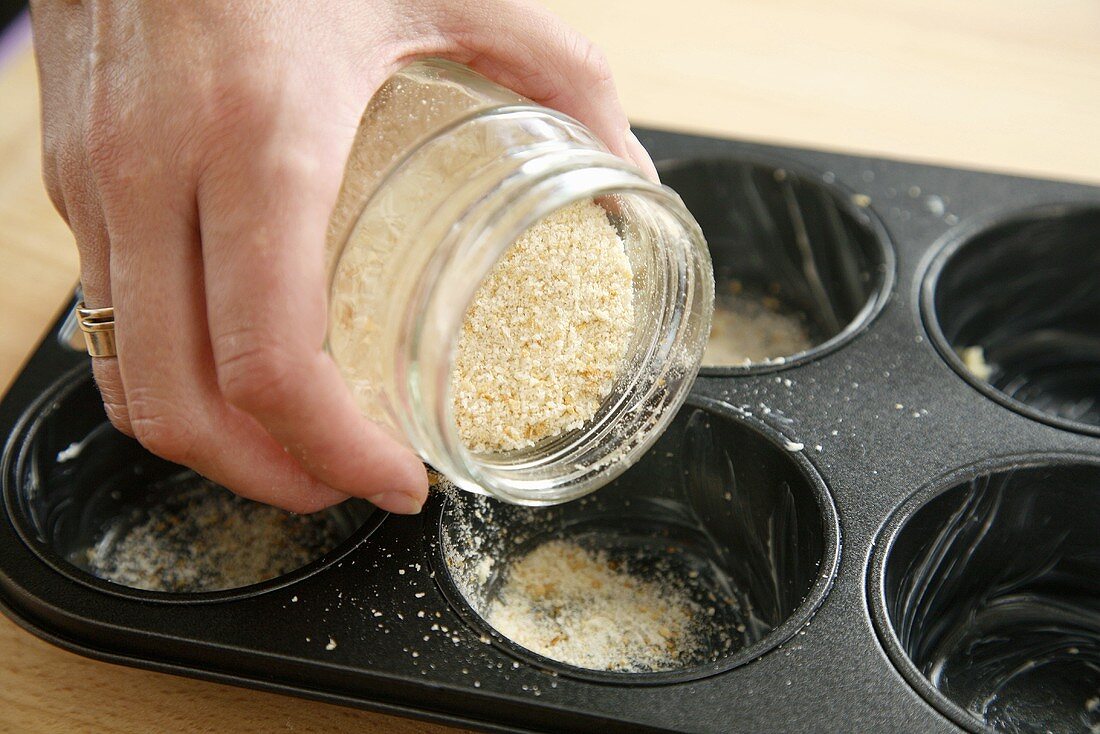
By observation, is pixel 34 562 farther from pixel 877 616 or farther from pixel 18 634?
pixel 877 616

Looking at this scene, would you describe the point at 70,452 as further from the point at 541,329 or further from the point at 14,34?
the point at 14,34

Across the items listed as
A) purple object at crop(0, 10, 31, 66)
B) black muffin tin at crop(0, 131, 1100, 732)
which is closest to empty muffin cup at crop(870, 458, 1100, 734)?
black muffin tin at crop(0, 131, 1100, 732)

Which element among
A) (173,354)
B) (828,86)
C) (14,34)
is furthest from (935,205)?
(14,34)

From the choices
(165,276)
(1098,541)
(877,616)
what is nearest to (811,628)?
(877,616)

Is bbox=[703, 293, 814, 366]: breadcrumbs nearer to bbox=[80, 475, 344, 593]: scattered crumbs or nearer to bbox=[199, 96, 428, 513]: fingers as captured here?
bbox=[80, 475, 344, 593]: scattered crumbs

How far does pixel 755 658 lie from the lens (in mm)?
702

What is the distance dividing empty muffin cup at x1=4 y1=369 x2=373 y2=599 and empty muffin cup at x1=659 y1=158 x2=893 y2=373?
464 mm

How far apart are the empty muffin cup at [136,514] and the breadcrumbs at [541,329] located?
21cm

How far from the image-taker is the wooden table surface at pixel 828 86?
1217 millimetres

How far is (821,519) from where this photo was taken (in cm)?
80

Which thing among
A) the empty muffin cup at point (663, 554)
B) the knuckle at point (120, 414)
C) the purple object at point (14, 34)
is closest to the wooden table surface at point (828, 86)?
the purple object at point (14, 34)

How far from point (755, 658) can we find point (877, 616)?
97mm

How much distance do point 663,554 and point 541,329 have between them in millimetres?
325

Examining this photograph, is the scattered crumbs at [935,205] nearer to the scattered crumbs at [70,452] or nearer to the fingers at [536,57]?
the fingers at [536,57]
